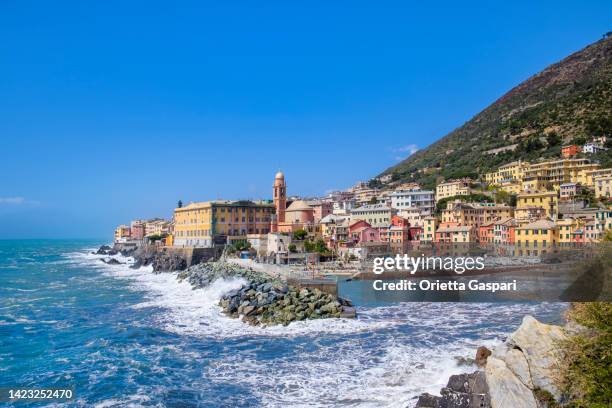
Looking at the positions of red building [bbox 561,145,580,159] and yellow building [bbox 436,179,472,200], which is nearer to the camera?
yellow building [bbox 436,179,472,200]

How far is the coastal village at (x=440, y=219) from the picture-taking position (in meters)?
55.0

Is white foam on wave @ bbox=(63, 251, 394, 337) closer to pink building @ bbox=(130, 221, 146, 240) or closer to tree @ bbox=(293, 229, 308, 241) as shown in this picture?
tree @ bbox=(293, 229, 308, 241)

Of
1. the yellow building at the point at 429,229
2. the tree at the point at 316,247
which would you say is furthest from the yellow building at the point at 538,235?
the tree at the point at 316,247

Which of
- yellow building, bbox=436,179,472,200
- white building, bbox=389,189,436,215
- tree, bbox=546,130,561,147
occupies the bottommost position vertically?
white building, bbox=389,189,436,215

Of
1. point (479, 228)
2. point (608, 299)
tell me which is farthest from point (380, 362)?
point (479, 228)

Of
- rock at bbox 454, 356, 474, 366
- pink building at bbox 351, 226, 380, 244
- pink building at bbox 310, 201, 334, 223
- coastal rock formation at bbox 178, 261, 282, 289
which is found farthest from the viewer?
pink building at bbox 310, 201, 334, 223

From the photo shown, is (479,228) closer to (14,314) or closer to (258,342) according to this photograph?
(258,342)

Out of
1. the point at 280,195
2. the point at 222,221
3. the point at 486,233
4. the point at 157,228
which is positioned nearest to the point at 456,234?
the point at 486,233

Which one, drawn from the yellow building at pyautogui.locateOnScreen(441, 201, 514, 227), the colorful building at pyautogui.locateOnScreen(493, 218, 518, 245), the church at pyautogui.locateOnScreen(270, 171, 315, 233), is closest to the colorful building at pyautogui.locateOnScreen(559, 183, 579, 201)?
the yellow building at pyautogui.locateOnScreen(441, 201, 514, 227)

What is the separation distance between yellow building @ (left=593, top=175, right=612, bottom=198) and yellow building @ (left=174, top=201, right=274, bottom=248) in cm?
4730

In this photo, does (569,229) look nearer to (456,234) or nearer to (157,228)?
(456,234)

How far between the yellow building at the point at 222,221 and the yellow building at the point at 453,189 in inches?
1184

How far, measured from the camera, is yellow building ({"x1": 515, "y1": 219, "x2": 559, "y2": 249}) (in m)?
51.2

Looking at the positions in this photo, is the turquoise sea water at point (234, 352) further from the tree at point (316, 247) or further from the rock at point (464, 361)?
the tree at point (316, 247)
